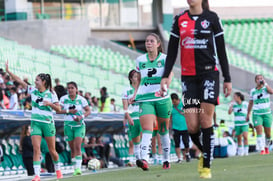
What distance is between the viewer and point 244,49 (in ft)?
162

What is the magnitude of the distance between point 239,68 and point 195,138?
110 feet

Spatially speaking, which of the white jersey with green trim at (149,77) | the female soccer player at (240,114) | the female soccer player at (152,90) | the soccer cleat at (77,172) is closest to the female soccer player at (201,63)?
the female soccer player at (152,90)

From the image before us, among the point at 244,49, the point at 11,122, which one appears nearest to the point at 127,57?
the point at 244,49

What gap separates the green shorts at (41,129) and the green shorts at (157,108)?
5.77 ft

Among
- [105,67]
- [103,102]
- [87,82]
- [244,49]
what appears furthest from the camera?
[244,49]

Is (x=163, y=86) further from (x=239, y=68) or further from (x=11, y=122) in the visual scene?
(x=239, y=68)

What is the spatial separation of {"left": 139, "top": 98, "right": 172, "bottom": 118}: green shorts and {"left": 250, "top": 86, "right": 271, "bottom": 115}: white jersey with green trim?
8.70 m

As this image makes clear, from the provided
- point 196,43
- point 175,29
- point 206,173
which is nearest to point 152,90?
point 175,29

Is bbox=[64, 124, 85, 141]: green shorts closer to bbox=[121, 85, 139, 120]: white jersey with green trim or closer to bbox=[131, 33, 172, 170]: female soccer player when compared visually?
bbox=[121, 85, 139, 120]: white jersey with green trim

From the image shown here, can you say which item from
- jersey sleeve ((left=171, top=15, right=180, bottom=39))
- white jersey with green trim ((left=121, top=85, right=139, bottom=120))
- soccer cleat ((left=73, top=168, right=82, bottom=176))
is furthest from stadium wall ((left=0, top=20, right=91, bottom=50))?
jersey sleeve ((left=171, top=15, right=180, bottom=39))

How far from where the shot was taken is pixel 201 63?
10.6 m

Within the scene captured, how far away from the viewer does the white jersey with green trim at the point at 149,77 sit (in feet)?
48.0

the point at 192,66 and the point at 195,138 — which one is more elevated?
the point at 192,66

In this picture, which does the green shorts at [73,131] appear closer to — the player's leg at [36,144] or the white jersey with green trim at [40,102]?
the white jersey with green trim at [40,102]
